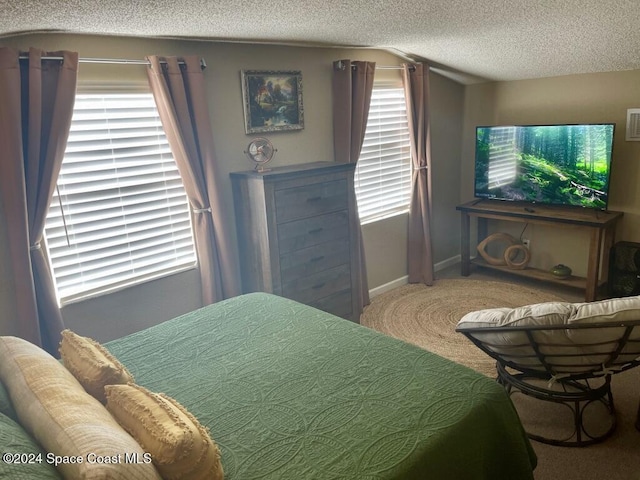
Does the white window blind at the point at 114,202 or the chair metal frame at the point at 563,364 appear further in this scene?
the white window blind at the point at 114,202

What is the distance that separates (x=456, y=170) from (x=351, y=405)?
3.99 m

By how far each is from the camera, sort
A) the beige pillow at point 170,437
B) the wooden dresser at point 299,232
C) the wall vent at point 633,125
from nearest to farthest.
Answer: the beige pillow at point 170,437
the wooden dresser at point 299,232
the wall vent at point 633,125

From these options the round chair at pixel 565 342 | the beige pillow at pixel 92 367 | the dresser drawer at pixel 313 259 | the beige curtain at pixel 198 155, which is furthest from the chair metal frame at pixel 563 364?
the beige curtain at pixel 198 155

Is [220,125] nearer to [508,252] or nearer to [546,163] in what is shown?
[546,163]

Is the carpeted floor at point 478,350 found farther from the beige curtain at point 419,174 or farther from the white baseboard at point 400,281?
the beige curtain at point 419,174

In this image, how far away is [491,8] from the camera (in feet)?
9.25

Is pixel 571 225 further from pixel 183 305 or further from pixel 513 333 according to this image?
pixel 183 305

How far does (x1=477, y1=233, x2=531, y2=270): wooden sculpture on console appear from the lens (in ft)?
15.3

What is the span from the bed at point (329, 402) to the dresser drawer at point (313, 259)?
1.02 m

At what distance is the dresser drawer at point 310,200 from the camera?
316 centimetres

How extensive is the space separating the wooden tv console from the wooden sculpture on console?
0.18 feet

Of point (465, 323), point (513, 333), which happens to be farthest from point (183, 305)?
point (513, 333)

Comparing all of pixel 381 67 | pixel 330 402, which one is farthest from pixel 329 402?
pixel 381 67

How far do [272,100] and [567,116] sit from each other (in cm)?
268
